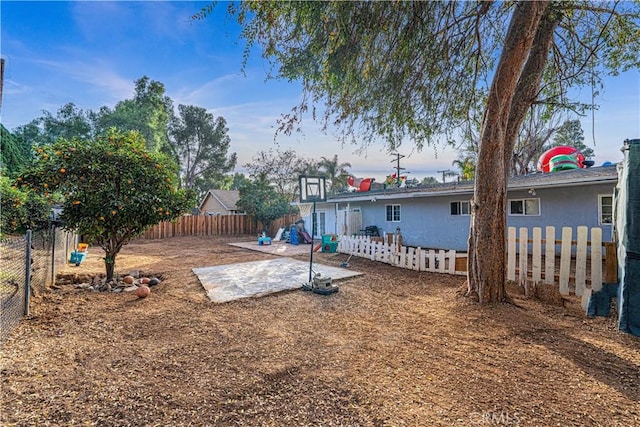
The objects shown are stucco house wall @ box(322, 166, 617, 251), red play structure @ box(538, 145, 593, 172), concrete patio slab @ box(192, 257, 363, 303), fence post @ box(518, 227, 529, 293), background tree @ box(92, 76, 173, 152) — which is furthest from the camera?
background tree @ box(92, 76, 173, 152)

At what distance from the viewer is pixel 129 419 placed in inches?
80.9

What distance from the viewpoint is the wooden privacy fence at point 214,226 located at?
59.7ft

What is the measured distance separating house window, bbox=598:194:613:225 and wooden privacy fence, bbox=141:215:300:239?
51.1 feet

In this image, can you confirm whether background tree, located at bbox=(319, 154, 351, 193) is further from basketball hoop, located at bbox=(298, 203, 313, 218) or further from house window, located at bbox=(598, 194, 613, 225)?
house window, located at bbox=(598, 194, 613, 225)

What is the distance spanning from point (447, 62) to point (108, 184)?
6.56 metres

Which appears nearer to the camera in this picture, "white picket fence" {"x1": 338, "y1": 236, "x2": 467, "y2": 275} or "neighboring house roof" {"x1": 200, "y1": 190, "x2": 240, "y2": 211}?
"white picket fence" {"x1": 338, "y1": 236, "x2": 467, "y2": 275}

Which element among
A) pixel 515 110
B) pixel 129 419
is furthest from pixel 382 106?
pixel 129 419

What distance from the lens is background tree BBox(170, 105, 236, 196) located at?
29984mm

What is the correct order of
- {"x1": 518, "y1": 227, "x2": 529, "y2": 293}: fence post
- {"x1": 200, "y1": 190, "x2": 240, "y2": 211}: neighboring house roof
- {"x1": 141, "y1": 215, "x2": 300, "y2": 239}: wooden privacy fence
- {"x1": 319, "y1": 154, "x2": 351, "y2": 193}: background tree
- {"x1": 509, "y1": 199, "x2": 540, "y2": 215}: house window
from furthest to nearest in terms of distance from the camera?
1. {"x1": 319, "y1": 154, "x2": 351, "y2": 193}: background tree
2. {"x1": 200, "y1": 190, "x2": 240, "y2": 211}: neighboring house roof
3. {"x1": 141, "y1": 215, "x2": 300, "y2": 239}: wooden privacy fence
4. {"x1": 509, "y1": 199, "x2": 540, "y2": 215}: house window
5. {"x1": 518, "y1": 227, "x2": 529, "y2": 293}: fence post

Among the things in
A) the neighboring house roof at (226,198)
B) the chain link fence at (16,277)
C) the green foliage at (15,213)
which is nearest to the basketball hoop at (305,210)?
the neighboring house roof at (226,198)

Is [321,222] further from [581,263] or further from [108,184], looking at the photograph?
[581,263]

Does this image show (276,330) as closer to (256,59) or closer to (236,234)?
(256,59)

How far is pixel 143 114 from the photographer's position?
2492 centimetres

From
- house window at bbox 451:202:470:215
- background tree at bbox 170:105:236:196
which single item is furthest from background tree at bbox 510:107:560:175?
background tree at bbox 170:105:236:196
